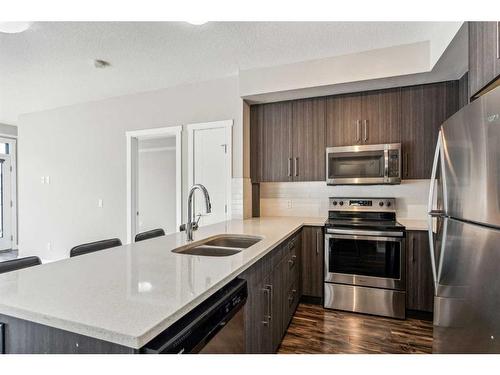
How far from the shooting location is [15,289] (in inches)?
39.4

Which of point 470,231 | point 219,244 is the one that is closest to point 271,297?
point 219,244

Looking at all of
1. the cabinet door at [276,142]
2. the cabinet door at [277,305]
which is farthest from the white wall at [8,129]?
the cabinet door at [277,305]

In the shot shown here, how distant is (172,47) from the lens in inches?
98.8

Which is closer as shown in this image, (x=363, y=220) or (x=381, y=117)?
(x=381, y=117)

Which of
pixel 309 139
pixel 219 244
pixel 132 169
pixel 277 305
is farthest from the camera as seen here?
pixel 132 169

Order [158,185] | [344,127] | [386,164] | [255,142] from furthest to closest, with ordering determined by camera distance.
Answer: [158,185] → [255,142] → [344,127] → [386,164]

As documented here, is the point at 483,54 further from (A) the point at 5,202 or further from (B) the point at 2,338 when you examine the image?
(A) the point at 5,202

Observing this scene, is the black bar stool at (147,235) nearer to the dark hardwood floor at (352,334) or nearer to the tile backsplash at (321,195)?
the dark hardwood floor at (352,334)

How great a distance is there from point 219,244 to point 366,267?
4.91ft

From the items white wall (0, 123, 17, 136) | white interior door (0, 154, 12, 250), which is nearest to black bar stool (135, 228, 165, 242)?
white interior door (0, 154, 12, 250)

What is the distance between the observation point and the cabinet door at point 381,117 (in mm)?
2787

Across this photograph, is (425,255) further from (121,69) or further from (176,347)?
(121,69)

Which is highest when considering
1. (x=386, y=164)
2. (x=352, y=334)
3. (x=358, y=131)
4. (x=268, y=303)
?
(x=358, y=131)
